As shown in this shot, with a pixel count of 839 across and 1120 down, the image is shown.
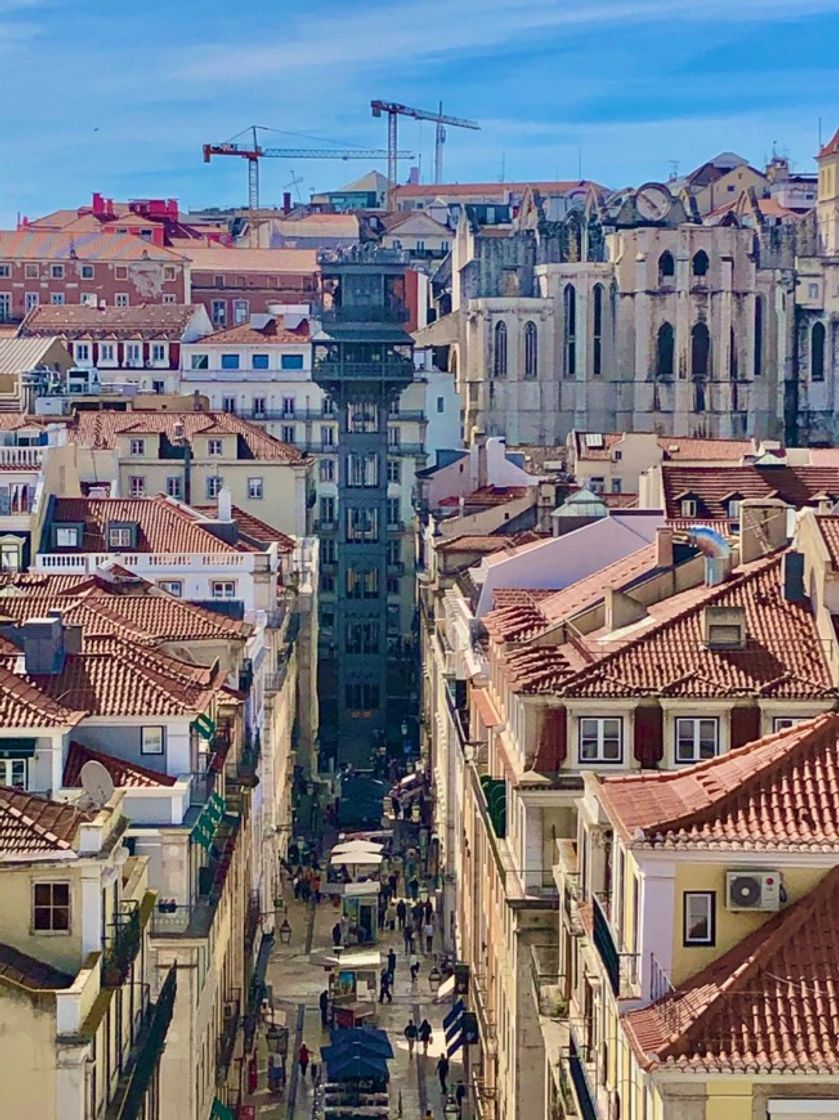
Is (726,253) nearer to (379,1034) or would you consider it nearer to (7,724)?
(379,1034)

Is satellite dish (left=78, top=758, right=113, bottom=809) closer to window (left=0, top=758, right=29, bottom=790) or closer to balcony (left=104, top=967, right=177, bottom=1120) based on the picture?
window (left=0, top=758, right=29, bottom=790)

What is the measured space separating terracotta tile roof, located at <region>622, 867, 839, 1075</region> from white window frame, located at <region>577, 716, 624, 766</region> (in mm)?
16166

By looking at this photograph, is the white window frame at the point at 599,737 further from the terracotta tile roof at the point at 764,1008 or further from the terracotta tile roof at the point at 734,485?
the terracotta tile roof at the point at 734,485

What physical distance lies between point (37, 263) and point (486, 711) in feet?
442

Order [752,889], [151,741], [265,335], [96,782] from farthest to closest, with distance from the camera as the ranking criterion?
[265,335] < [151,741] < [96,782] < [752,889]

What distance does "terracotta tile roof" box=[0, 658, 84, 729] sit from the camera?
4225 cm

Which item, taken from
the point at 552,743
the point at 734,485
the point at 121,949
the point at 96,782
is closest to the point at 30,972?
the point at 121,949

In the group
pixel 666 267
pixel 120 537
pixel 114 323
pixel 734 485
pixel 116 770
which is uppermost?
pixel 666 267

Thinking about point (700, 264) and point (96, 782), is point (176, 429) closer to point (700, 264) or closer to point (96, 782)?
point (96, 782)

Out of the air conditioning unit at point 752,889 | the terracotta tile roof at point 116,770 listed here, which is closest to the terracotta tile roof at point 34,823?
the terracotta tile roof at point 116,770

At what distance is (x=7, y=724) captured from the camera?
42.1 m

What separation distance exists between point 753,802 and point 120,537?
5175 centimetres

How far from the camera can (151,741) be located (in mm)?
46000

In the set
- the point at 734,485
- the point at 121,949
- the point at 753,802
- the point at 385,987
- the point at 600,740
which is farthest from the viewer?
the point at 734,485
